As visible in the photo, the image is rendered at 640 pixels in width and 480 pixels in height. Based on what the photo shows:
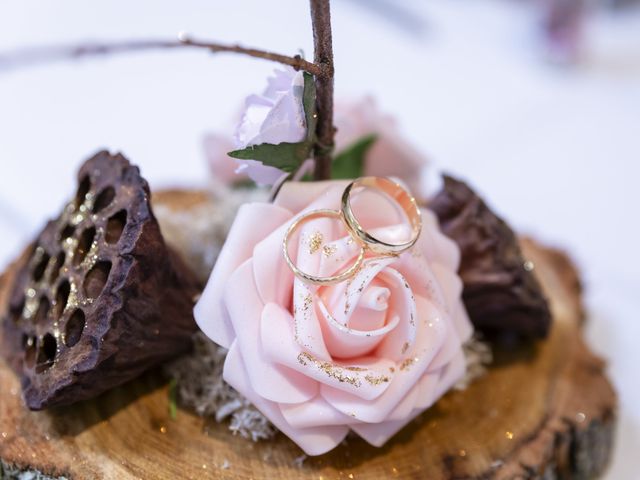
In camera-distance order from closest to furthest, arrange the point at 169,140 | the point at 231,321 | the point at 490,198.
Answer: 1. the point at 231,321
2. the point at 490,198
3. the point at 169,140

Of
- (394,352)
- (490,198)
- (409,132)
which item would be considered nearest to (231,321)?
(394,352)

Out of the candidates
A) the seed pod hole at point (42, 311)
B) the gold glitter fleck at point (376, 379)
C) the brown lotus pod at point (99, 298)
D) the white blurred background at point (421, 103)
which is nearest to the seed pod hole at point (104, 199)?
the brown lotus pod at point (99, 298)

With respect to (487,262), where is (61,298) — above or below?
below

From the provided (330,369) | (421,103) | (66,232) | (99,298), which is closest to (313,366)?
(330,369)

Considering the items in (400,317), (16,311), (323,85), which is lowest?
(16,311)

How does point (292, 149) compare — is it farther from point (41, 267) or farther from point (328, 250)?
point (41, 267)

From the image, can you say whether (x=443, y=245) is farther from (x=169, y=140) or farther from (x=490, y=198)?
(x=169, y=140)

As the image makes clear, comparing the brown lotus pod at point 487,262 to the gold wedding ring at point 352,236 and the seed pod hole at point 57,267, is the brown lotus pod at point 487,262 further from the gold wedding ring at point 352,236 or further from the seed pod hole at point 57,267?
the seed pod hole at point 57,267

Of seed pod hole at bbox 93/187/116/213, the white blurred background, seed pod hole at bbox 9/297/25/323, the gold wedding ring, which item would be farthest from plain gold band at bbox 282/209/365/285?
the white blurred background
